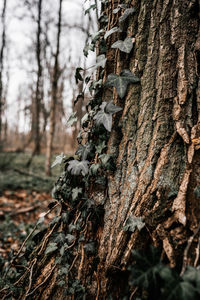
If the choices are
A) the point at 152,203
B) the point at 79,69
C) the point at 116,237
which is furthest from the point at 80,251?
the point at 79,69

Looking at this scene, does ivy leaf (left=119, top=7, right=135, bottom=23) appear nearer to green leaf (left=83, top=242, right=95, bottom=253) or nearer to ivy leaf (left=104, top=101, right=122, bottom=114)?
ivy leaf (left=104, top=101, right=122, bottom=114)

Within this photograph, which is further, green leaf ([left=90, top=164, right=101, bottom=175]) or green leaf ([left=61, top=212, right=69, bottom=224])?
green leaf ([left=61, top=212, right=69, bottom=224])

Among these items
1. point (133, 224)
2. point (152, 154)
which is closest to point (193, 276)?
point (133, 224)

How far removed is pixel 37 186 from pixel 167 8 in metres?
5.01

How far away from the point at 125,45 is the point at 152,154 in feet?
2.18

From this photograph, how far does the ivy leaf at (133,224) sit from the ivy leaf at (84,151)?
49 cm

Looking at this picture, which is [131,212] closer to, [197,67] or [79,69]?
[197,67]

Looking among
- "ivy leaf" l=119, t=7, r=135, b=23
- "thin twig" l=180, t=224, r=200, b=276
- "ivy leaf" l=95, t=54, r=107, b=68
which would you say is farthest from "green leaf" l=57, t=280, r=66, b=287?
"ivy leaf" l=119, t=7, r=135, b=23

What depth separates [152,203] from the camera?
948mm

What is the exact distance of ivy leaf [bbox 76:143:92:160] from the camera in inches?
47.5

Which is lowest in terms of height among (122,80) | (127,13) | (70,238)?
(70,238)

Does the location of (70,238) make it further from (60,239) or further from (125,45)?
(125,45)

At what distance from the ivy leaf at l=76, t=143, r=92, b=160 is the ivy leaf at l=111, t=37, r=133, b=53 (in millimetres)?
622

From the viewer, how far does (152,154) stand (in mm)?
996
